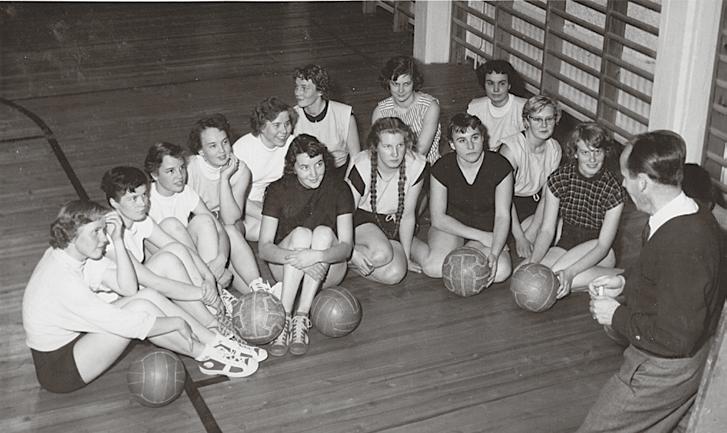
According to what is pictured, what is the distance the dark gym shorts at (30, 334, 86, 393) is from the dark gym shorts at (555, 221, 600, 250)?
280 centimetres

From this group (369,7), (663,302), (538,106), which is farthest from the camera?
(369,7)

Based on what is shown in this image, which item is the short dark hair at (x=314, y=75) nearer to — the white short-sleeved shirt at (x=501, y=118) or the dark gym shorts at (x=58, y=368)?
the white short-sleeved shirt at (x=501, y=118)

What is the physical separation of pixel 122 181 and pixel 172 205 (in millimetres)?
516

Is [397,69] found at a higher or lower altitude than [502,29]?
higher

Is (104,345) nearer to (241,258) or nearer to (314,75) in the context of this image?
(241,258)

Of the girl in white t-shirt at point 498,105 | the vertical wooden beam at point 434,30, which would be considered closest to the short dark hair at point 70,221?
the girl in white t-shirt at point 498,105

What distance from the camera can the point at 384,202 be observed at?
236 inches

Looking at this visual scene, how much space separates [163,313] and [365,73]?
18.2ft

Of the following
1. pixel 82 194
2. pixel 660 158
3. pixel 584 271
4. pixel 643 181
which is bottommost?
pixel 82 194

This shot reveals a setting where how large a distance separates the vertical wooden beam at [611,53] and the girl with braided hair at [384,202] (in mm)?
2781

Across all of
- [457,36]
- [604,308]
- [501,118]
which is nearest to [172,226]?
[604,308]

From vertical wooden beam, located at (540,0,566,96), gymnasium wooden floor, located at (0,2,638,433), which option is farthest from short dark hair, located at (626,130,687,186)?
vertical wooden beam, located at (540,0,566,96)

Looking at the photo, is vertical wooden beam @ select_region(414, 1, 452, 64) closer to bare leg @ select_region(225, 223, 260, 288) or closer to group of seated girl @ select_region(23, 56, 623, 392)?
group of seated girl @ select_region(23, 56, 623, 392)

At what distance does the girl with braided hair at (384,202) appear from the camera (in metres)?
5.77
